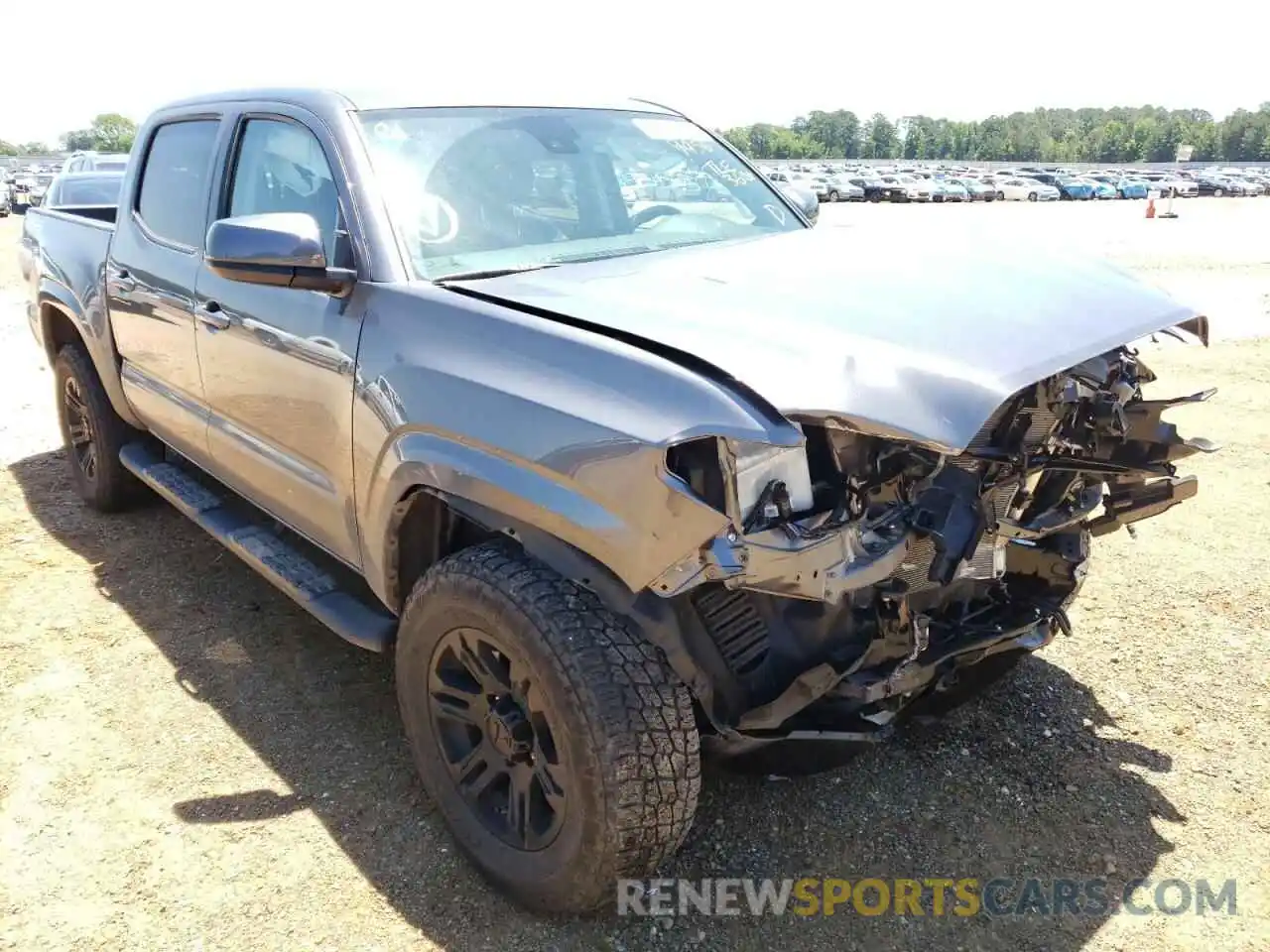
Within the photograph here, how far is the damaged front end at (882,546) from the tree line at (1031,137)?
121 meters

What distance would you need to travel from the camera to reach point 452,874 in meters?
2.67

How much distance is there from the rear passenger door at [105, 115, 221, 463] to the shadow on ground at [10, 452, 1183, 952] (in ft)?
3.17

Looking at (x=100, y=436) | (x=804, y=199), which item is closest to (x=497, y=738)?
(x=804, y=199)

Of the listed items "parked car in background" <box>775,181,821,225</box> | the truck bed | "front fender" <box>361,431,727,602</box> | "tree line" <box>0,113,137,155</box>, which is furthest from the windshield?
"tree line" <box>0,113,137,155</box>

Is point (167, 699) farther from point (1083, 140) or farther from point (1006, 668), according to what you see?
point (1083, 140)

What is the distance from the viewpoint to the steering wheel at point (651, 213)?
11.1ft

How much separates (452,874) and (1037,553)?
5.95 feet

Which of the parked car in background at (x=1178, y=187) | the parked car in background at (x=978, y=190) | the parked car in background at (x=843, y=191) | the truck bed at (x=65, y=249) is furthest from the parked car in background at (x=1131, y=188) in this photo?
the truck bed at (x=65, y=249)

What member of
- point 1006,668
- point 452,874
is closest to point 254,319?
point 452,874

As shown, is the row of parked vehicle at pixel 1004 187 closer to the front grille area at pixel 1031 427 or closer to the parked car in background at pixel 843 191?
the parked car in background at pixel 843 191

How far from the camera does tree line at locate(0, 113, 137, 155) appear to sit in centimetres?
11038

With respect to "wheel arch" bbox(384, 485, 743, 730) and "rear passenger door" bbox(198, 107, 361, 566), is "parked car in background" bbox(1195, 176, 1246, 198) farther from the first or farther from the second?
"wheel arch" bbox(384, 485, 743, 730)

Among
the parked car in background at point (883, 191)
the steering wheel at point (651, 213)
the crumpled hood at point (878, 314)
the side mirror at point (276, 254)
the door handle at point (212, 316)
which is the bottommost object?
the parked car in background at point (883, 191)

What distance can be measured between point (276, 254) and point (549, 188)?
0.94 meters
